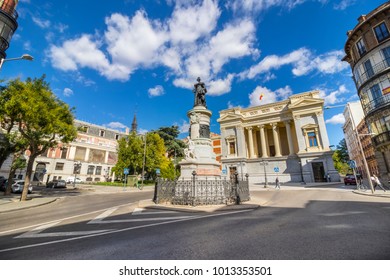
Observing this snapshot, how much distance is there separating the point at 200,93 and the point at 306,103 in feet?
99.6

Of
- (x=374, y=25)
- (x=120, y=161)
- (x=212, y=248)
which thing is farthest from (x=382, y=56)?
(x=120, y=161)

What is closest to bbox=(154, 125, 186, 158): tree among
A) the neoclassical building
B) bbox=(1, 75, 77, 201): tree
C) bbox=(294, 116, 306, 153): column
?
the neoclassical building

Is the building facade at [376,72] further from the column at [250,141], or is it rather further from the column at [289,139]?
the column at [250,141]

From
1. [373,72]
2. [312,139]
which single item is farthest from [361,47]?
[312,139]

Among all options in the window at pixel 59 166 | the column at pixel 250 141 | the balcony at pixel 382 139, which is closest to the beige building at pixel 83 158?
the window at pixel 59 166

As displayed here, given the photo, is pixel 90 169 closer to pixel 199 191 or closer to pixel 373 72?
pixel 199 191

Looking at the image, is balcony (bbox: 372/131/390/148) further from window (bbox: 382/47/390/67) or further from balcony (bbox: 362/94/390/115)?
window (bbox: 382/47/390/67)

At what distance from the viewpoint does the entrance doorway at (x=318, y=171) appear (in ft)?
101

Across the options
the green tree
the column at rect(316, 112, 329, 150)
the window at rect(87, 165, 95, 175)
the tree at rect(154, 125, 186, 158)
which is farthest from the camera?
the window at rect(87, 165, 95, 175)

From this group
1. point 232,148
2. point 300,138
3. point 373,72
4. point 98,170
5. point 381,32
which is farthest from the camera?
point 98,170

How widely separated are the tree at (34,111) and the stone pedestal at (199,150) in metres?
10.1

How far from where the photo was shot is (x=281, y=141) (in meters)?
42.2

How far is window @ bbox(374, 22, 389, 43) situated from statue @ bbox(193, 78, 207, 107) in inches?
928

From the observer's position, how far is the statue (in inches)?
515
